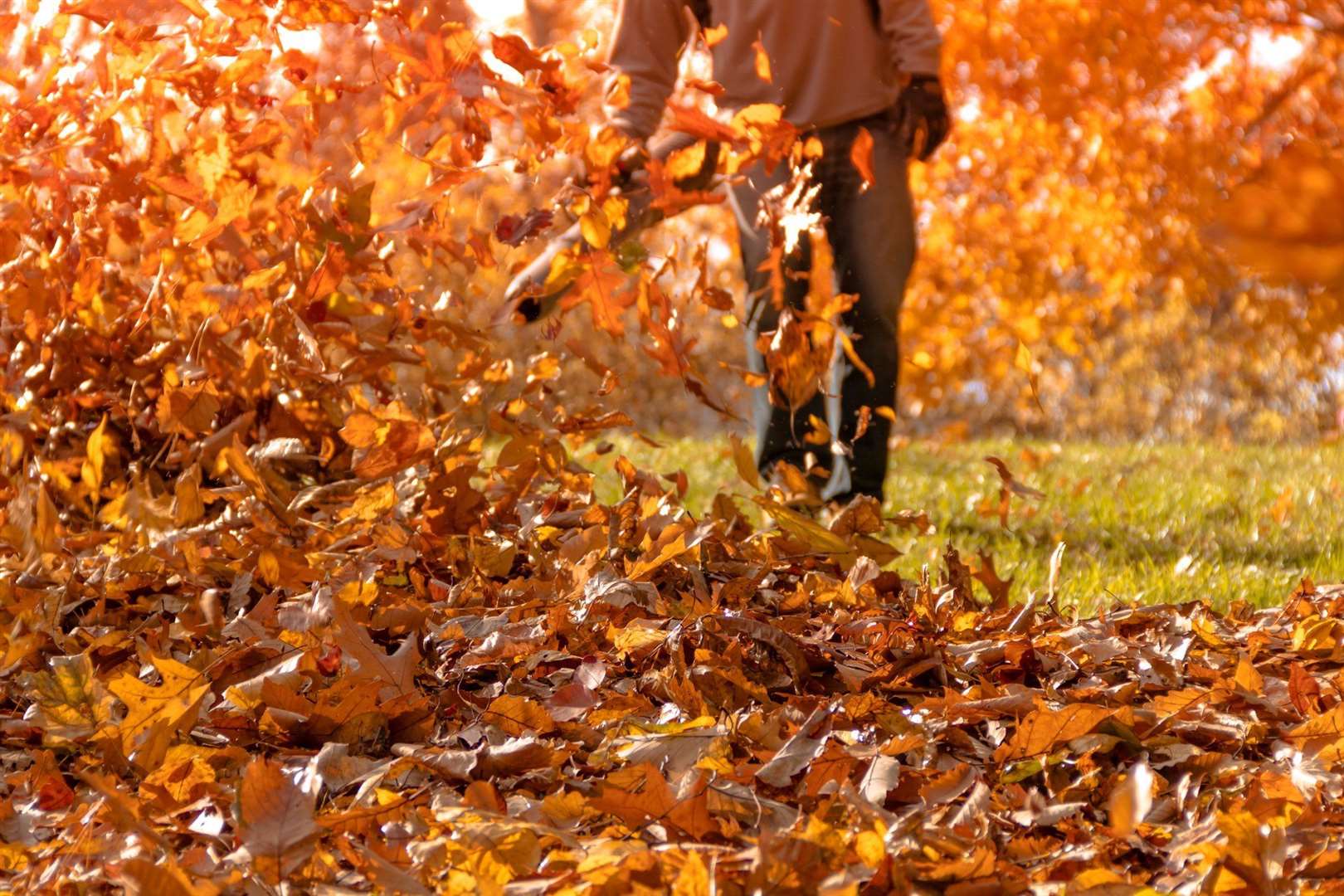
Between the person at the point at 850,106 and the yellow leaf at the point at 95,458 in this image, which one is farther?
the person at the point at 850,106

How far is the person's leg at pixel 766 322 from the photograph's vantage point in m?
3.81

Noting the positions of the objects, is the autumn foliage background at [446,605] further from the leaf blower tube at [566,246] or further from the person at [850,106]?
the person at [850,106]

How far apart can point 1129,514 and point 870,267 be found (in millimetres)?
1005

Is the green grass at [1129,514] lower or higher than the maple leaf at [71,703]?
lower

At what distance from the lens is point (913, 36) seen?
3717mm

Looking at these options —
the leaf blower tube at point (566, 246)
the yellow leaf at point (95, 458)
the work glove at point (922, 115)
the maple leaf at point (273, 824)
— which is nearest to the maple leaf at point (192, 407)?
the yellow leaf at point (95, 458)

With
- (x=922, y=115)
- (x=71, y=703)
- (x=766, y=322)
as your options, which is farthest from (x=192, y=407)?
(x=922, y=115)

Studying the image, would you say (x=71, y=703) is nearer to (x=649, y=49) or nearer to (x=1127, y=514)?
(x=649, y=49)

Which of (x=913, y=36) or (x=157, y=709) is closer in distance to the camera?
(x=157, y=709)

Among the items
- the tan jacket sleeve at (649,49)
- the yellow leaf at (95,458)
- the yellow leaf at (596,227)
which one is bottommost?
the yellow leaf at (95,458)

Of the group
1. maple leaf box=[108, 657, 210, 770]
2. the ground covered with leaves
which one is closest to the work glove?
the ground covered with leaves

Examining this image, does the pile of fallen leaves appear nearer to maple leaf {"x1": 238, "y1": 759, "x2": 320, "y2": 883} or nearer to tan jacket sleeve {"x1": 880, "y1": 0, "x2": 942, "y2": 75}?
maple leaf {"x1": 238, "y1": 759, "x2": 320, "y2": 883}

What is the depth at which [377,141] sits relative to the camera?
2.31 m

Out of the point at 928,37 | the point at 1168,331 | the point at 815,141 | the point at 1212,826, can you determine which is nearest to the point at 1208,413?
the point at 1168,331
